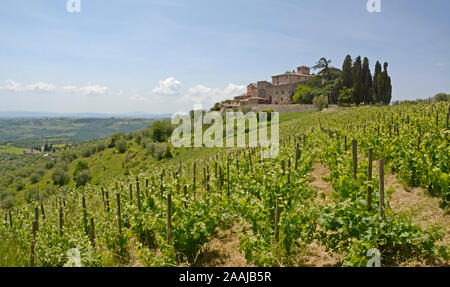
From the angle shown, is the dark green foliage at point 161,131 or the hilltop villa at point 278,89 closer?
the dark green foliage at point 161,131

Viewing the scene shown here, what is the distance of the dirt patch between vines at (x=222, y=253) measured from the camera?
4.41m

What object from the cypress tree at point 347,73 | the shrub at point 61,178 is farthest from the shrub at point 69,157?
the cypress tree at point 347,73

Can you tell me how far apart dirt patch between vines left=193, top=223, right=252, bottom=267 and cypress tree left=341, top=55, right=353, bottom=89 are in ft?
162

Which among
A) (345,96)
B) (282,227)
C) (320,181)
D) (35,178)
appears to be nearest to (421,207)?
(282,227)

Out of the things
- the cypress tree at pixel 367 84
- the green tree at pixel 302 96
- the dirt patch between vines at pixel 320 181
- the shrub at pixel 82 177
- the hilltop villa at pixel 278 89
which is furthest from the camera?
the hilltop villa at pixel 278 89

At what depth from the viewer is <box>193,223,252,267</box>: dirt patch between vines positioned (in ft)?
14.5

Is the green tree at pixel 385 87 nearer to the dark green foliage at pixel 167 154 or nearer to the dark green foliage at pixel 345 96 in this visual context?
the dark green foliage at pixel 345 96

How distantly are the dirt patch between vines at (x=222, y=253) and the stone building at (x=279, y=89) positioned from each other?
6217 cm

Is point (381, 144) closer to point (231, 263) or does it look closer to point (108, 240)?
point (231, 263)

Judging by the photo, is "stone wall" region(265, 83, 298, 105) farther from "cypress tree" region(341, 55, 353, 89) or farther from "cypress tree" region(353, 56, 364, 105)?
"cypress tree" region(353, 56, 364, 105)

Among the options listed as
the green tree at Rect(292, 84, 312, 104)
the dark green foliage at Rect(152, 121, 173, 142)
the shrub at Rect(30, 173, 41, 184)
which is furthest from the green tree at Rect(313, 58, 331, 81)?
the shrub at Rect(30, 173, 41, 184)

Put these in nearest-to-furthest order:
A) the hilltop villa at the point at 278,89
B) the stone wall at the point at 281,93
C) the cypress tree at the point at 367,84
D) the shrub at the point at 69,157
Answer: the cypress tree at the point at 367,84
the stone wall at the point at 281,93
the hilltop villa at the point at 278,89
the shrub at the point at 69,157

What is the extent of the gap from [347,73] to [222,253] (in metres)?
51.0

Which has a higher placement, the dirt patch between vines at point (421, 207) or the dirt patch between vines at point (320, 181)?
the dirt patch between vines at point (421, 207)
